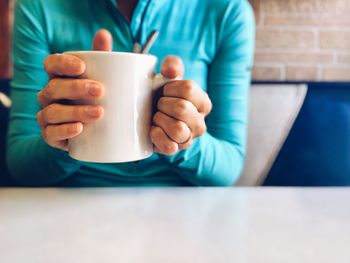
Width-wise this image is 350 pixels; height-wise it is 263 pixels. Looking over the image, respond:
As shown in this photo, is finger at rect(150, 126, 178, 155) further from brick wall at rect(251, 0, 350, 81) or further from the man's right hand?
brick wall at rect(251, 0, 350, 81)

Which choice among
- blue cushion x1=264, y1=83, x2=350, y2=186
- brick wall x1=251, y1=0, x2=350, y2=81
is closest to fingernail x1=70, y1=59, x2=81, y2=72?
blue cushion x1=264, y1=83, x2=350, y2=186

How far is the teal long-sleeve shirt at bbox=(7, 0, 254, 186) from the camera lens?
79cm

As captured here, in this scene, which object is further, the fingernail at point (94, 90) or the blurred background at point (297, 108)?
the blurred background at point (297, 108)

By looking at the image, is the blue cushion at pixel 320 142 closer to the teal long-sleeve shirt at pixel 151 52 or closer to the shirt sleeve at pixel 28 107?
the teal long-sleeve shirt at pixel 151 52

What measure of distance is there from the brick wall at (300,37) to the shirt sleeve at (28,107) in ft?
2.20

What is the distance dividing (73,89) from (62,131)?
2.4 inches

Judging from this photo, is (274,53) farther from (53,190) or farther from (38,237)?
(38,237)

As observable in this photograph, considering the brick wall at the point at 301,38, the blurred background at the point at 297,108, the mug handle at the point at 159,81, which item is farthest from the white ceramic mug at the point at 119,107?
the brick wall at the point at 301,38

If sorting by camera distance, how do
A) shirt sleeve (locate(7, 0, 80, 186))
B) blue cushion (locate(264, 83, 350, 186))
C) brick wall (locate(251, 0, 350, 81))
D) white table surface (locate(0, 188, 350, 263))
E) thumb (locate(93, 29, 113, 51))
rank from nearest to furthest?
white table surface (locate(0, 188, 350, 263))
thumb (locate(93, 29, 113, 51))
shirt sleeve (locate(7, 0, 80, 186))
blue cushion (locate(264, 83, 350, 186))
brick wall (locate(251, 0, 350, 81))

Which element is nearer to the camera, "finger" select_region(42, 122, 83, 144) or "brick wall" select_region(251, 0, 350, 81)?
"finger" select_region(42, 122, 83, 144)

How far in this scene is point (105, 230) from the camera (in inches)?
17.8

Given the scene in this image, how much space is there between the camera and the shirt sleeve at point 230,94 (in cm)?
77

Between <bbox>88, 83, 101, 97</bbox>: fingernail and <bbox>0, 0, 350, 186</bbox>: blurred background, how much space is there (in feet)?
2.09

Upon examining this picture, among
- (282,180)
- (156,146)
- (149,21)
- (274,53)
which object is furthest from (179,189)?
(274,53)
